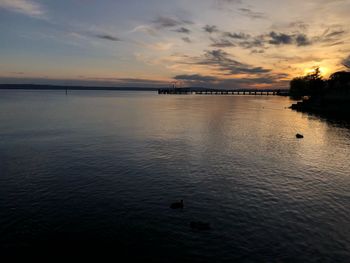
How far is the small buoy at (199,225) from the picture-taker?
24.0 meters

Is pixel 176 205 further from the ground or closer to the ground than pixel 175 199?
A: further from the ground

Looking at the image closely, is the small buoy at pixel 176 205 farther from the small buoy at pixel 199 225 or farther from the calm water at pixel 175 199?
the small buoy at pixel 199 225

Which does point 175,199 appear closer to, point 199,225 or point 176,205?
point 176,205

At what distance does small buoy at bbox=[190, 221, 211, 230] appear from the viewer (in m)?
24.0

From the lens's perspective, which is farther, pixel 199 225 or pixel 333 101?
pixel 333 101

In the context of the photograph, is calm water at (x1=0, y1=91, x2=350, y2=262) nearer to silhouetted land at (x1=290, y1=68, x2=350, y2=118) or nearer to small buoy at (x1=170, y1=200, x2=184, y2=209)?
small buoy at (x1=170, y1=200, x2=184, y2=209)

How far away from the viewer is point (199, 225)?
24109mm

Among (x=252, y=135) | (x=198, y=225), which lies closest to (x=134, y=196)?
(x=198, y=225)

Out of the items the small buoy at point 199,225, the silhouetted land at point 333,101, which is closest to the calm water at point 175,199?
the small buoy at point 199,225

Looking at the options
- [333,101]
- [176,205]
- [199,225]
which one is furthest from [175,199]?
[333,101]

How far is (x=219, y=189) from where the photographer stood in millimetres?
33594

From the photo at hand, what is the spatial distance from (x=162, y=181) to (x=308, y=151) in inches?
1383

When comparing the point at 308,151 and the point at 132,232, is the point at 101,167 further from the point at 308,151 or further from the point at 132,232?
the point at 308,151

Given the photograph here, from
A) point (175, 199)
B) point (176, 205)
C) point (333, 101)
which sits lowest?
point (175, 199)
